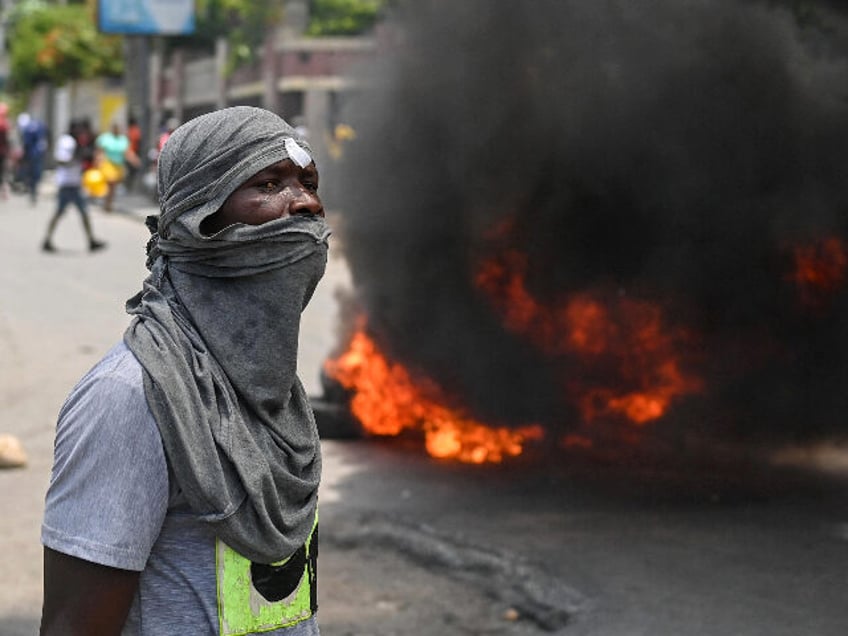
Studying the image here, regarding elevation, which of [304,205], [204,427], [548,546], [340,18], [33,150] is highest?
[304,205]

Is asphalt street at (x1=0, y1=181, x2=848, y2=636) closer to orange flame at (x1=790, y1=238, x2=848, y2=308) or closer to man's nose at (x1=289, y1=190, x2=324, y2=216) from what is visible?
orange flame at (x1=790, y1=238, x2=848, y2=308)

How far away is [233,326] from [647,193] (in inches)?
227

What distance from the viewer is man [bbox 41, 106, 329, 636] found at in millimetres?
1818

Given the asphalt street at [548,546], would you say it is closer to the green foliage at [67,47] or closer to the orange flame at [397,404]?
the orange flame at [397,404]

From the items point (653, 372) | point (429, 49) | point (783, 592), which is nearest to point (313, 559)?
point (783, 592)

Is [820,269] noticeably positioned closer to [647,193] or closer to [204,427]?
[647,193]

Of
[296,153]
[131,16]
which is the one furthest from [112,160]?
[296,153]

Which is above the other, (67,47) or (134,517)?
(134,517)

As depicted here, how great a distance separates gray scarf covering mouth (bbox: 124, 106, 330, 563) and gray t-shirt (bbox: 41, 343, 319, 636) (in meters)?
0.03

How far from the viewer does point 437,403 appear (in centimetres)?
793

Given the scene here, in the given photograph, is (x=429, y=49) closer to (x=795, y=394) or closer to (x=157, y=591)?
(x=795, y=394)

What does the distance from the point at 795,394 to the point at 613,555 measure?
89.1 inches

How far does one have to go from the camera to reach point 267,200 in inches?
77.7

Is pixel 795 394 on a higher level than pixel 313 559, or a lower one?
lower
